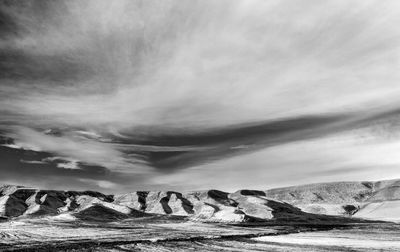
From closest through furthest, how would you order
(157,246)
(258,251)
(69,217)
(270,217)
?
(258,251) → (157,246) → (69,217) → (270,217)

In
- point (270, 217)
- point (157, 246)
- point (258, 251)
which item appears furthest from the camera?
point (270, 217)

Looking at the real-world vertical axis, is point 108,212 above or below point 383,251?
above

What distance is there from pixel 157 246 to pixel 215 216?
125925mm

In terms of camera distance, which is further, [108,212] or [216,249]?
[108,212]

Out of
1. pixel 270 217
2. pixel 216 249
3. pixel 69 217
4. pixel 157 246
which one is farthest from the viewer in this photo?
pixel 270 217

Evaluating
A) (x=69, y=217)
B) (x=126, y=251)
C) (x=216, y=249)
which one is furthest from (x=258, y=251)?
(x=69, y=217)

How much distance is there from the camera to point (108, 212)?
623ft

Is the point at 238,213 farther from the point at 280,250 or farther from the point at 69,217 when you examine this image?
the point at 280,250

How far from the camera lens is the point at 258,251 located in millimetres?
50594

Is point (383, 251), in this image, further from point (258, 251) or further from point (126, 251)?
point (126, 251)

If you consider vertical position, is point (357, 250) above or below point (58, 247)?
below

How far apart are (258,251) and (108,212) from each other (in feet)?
496

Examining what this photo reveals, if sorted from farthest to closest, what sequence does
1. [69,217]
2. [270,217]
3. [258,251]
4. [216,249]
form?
1. [270,217]
2. [69,217]
3. [216,249]
4. [258,251]

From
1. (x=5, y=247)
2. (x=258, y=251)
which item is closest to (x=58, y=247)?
(x=5, y=247)
